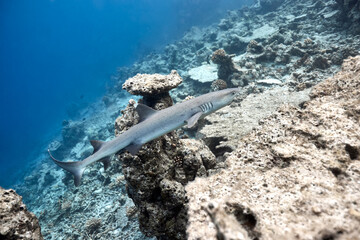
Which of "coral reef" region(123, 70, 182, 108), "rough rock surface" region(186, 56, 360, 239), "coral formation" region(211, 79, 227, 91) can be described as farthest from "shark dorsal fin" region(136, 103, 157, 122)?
"coral formation" region(211, 79, 227, 91)

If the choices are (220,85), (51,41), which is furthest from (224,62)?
(51,41)

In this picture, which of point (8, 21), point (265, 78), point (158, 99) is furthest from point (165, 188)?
point (8, 21)

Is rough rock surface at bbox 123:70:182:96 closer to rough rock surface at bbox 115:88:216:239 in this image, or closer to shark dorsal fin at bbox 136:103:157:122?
shark dorsal fin at bbox 136:103:157:122

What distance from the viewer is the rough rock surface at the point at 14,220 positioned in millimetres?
2743

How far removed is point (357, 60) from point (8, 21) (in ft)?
699

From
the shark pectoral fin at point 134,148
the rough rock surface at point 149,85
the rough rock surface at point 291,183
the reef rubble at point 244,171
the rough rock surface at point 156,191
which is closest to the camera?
the rough rock surface at point 291,183

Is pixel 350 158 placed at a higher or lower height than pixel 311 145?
lower

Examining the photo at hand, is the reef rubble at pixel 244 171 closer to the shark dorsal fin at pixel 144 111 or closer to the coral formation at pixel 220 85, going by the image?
the coral formation at pixel 220 85

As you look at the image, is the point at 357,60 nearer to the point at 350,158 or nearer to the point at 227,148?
the point at 350,158

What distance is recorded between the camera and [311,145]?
2.23 meters

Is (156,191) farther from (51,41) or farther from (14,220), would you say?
(51,41)

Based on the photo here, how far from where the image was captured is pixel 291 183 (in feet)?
5.90

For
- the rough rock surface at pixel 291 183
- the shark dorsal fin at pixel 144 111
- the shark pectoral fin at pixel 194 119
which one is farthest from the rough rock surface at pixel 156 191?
the rough rock surface at pixel 291 183

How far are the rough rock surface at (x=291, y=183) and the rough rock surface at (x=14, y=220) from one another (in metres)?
2.93
